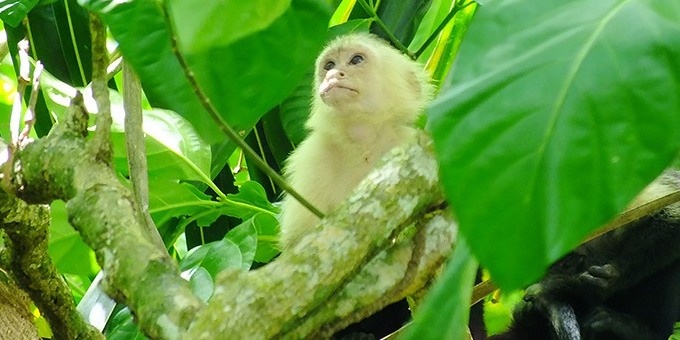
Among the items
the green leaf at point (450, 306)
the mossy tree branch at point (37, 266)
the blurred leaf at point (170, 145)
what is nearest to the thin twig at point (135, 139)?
the mossy tree branch at point (37, 266)

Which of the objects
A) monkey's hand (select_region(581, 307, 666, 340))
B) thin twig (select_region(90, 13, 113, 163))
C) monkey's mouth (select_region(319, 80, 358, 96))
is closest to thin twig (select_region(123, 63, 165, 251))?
thin twig (select_region(90, 13, 113, 163))

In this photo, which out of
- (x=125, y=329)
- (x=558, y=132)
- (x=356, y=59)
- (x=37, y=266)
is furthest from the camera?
(x=356, y=59)

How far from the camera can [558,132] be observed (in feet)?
1.52

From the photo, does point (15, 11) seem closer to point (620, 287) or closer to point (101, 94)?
point (101, 94)

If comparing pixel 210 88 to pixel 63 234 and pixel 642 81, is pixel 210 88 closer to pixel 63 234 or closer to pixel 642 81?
pixel 642 81

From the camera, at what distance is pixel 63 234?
69.6 inches

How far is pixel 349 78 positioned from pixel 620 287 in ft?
2.66

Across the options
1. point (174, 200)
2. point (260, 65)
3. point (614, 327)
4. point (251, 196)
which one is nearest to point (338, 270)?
point (260, 65)

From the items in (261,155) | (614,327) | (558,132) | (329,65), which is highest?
(558,132)

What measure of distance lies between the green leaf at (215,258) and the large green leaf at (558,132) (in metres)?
1.11

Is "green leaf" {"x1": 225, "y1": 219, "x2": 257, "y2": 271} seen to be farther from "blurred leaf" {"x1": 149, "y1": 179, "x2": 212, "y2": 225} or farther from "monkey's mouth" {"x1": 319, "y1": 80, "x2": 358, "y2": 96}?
"monkey's mouth" {"x1": 319, "y1": 80, "x2": 358, "y2": 96}

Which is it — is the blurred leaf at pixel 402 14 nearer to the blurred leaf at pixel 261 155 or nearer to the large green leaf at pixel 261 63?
the blurred leaf at pixel 261 155

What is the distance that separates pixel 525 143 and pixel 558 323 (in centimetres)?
162

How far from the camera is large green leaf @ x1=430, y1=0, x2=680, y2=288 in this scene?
1.47 feet
